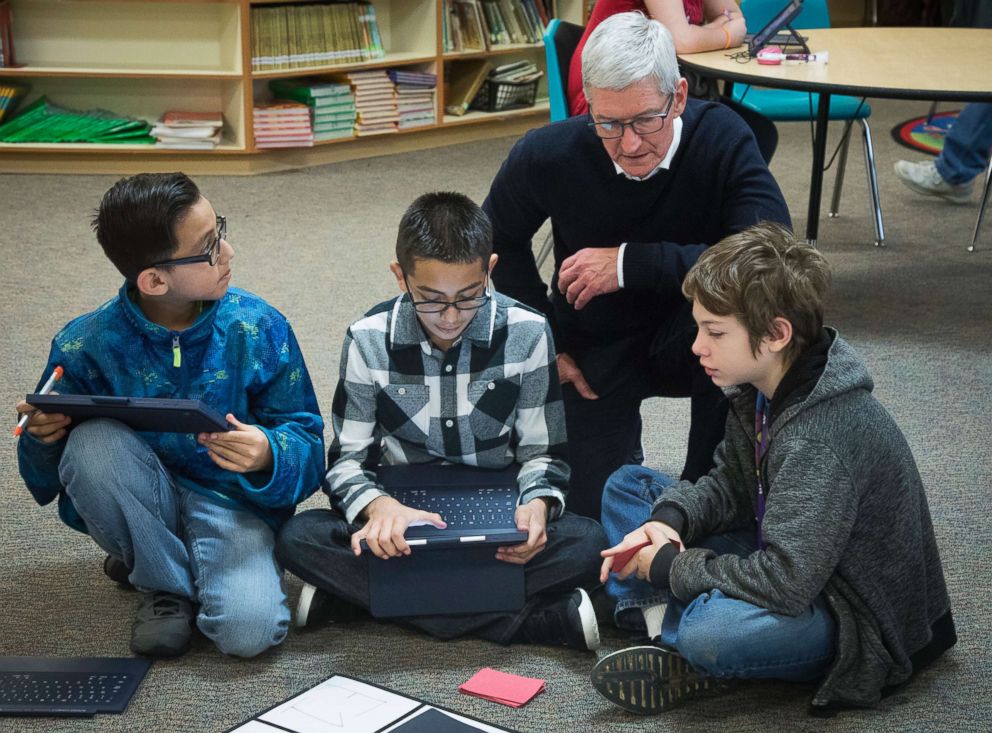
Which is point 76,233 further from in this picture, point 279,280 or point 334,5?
point 334,5

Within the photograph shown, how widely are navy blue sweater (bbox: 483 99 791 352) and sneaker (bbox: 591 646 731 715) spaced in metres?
0.65

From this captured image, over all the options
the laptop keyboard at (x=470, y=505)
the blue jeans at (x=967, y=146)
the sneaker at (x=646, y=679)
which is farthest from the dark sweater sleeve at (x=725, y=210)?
the blue jeans at (x=967, y=146)

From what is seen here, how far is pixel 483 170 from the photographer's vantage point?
15.9 feet

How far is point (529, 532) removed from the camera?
1792mm

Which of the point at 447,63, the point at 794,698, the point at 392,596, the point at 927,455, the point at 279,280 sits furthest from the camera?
the point at 447,63

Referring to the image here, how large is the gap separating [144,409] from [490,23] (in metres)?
3.84

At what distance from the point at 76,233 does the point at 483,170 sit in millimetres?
1602

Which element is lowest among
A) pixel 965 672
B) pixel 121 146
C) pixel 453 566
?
pixel 965 672

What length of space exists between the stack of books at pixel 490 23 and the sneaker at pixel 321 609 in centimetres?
352

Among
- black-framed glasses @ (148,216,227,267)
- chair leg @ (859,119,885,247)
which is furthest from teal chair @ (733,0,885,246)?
black-framed glasses @ (148,216,227,267)

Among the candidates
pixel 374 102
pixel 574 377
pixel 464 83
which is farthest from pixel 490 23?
pixel 574 377

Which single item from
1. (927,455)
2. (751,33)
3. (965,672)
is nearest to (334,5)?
(751,33)

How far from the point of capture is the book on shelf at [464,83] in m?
5.22

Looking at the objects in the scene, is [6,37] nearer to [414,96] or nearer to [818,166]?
[414,96]
